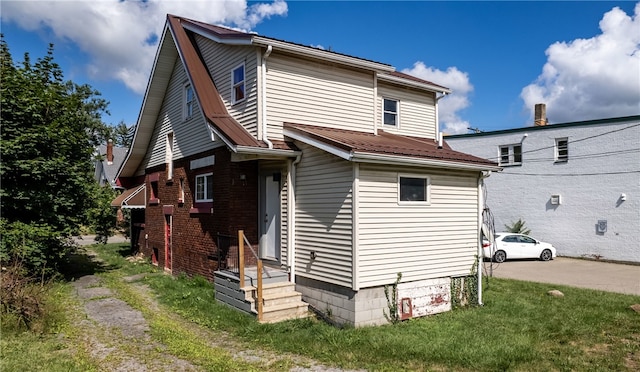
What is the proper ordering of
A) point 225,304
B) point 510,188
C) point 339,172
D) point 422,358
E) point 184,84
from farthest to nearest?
point 510,188 → point 184,84 → point 225,304 → point 339,172 → point 422,358

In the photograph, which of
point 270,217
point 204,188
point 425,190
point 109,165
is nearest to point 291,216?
point 270,217

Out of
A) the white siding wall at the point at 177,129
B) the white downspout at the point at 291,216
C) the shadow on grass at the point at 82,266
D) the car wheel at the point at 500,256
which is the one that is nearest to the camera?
the white downspout at the point at 291,216

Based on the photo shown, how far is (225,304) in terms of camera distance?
9.90 metres

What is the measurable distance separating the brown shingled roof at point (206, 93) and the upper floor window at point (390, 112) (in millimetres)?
4950

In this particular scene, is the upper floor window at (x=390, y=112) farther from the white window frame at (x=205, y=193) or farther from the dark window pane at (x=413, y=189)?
the white window frame at (x=205, y=193)

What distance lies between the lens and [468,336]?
A: 26.2 feet

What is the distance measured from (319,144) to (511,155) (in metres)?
19.2

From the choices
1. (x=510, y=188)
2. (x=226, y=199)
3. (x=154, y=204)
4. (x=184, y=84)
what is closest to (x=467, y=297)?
(x=226, y=199)

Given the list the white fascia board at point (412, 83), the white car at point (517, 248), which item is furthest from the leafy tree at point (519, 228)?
the white fascia board at point (412, 83)

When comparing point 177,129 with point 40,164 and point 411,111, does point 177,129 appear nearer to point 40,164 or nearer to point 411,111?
point 40,164

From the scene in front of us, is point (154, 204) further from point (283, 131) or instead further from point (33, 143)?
point (283, 131)

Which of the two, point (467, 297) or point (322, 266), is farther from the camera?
point (467, 297)

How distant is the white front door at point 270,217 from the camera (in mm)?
10742

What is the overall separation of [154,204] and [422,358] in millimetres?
12829
